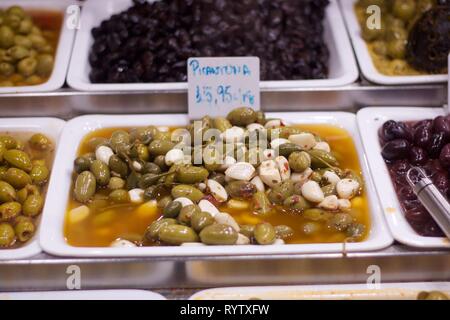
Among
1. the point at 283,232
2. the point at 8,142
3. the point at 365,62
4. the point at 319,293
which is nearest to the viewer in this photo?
the point at 319,293

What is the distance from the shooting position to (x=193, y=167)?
191 centimetres

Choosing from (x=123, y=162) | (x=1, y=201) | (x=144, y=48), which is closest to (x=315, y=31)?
(x=144, y=48)

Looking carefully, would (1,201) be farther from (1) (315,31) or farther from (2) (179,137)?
(1) (315,31)

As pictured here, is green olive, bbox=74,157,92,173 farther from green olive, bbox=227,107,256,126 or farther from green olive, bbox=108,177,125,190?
green olive, bbox=227,107,256,126

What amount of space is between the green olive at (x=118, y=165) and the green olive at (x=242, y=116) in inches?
15.6

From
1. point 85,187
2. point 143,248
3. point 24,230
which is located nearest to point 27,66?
A: point 85,187

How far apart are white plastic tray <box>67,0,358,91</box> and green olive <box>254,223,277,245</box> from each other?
70cm

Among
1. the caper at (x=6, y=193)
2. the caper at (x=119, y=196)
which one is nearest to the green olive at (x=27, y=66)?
the caper at (x=6, y=193)

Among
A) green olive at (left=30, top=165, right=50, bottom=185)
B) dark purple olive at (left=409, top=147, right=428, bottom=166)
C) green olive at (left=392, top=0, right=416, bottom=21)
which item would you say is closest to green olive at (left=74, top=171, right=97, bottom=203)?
green olive at (left=30, top=165, right=50, bottom=185)

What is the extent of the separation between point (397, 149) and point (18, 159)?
3.89 feet

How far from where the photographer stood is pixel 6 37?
100 inches

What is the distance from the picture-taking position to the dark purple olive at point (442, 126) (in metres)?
2.01

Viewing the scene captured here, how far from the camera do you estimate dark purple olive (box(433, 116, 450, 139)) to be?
201cm

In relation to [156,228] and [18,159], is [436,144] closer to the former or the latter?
[156,228]
